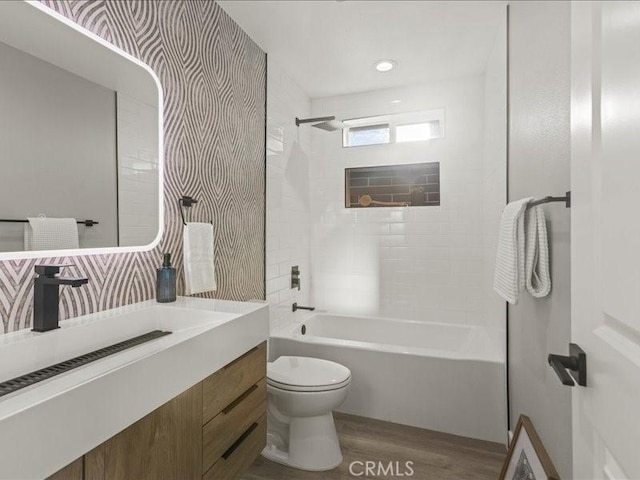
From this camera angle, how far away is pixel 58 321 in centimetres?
114

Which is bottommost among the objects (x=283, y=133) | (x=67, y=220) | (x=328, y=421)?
(x=328, y=421)

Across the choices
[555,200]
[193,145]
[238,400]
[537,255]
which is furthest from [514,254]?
[193,145]

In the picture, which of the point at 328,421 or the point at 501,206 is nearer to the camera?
the point at 328,421

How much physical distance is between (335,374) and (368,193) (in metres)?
1.92

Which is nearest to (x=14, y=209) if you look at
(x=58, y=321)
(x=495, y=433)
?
(x=58, y=321)

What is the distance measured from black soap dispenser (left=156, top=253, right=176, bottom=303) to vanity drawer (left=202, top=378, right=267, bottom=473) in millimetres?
572

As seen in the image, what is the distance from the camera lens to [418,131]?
10.4ft

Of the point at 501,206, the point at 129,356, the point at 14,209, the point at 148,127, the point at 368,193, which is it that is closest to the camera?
the point at 129,356

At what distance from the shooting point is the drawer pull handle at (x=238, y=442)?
129 cm

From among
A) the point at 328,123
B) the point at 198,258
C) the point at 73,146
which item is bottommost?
the point at 198,258

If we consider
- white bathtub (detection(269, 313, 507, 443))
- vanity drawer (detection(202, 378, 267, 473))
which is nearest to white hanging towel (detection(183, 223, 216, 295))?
vanity drawer (detection(202, 378, 267, 473))

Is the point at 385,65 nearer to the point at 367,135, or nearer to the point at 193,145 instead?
the point at 367,135

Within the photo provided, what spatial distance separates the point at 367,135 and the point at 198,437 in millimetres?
2945

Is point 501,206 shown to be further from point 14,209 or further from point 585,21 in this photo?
point 14,209
